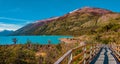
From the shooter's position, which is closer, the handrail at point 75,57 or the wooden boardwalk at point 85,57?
the handrail at point 75,57

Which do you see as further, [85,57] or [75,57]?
[85,57]

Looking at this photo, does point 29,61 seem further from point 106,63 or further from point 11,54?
point 106,63

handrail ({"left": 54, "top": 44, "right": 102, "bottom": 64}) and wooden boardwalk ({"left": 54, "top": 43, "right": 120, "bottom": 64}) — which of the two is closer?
handrail ({"left": 54, "top": 44, "right": 102, "bottom": 64})

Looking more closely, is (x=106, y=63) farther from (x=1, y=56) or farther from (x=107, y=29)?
(x=107, y=29)

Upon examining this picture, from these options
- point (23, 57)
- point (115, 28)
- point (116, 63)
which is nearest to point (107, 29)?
point (115, 28)

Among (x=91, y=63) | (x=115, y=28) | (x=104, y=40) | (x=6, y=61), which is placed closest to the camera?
(x=91, y=63)

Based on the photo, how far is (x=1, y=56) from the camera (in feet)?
114

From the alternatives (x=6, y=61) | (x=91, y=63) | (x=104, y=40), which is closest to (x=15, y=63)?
(x=6, y=61)

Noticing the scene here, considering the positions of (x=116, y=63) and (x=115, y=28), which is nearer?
(x=116, y=63)

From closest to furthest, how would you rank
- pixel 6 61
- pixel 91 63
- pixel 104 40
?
1. pixel 91 63
2. pixel 6 61
3. pixel 104 40

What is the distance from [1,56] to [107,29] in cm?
9315

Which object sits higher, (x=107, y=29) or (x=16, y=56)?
(x=107, y=29)

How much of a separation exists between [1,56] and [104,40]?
53320 millimetres

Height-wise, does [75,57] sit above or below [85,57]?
above
